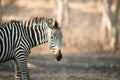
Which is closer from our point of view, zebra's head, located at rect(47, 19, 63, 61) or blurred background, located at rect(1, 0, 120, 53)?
zebra's head, located at rect(47, 19, 63, 61)

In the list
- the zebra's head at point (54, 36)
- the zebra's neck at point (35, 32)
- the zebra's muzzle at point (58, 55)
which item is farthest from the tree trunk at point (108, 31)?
the zebra's muzzle at point (58, 55)

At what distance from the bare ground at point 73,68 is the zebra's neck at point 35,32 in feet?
9.23

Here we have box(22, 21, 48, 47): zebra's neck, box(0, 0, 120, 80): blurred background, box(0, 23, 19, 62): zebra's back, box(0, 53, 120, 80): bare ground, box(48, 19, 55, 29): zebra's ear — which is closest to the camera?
box(0, 23, 19, 62): zebra's back

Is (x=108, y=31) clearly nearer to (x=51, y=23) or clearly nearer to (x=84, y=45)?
(x=84, y=45)

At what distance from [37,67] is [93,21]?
16.9 metres

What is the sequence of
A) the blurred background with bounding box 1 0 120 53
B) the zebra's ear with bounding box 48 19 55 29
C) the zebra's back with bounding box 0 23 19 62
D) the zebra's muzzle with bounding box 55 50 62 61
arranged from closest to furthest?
the zebra's back with bounding box 0 23 19 62
the zebra's muzzle with bounding box 55 50 62 61
the zebra's ear with bounding box 48 19 55 29
the blurred background with bounding box 1 0 120 53

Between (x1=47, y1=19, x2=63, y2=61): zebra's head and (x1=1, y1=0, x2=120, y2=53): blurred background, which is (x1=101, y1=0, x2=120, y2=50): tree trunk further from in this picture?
(x1=47, y1=19, x2=63, y2=61): zebra's head

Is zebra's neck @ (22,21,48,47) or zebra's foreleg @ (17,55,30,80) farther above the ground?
zebra's neck @ (22,21,48,47)

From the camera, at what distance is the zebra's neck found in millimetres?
11375

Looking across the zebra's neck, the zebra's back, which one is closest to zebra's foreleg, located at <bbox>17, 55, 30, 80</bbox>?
the zebra's back

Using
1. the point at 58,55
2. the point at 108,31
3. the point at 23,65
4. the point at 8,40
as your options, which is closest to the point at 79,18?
the point at 108,31

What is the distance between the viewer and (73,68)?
1705 centimetres

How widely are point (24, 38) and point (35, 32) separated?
38cm

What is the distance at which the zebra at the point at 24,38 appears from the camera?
10.9 meters
